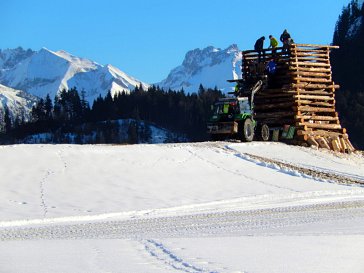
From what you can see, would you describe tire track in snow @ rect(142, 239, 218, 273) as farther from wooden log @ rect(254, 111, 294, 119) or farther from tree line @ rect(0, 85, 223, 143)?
tree line @ rect(0, 85, 223, 143)

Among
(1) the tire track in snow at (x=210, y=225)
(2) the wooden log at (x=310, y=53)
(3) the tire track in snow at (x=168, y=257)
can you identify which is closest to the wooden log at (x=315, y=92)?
(2) the wooden log at (x=310, y=53)

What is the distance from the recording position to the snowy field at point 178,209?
700 cm

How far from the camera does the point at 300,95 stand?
30188mm

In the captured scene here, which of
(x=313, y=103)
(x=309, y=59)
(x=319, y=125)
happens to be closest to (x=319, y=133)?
(x=319, y=125)

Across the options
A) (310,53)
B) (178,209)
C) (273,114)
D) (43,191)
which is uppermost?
(310,53)

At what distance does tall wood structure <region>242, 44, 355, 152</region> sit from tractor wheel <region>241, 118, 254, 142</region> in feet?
11.0

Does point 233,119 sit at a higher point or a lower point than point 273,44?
lower

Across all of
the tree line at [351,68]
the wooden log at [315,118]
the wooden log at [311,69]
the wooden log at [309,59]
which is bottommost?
the wooden log at [315,118]

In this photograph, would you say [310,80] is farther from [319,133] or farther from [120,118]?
[120,118]

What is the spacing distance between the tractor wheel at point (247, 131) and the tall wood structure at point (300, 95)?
3.36 metres

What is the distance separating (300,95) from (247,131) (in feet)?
17.4

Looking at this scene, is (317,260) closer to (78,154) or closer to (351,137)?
(78,154)

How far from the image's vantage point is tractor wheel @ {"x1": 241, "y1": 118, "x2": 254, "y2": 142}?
2608 centimetres

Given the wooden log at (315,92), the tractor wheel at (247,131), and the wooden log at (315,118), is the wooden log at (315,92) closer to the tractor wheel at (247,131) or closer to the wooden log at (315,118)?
the wooden log at (315,118)
